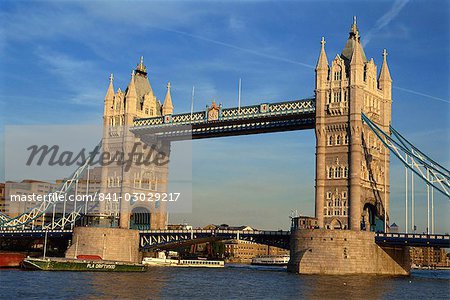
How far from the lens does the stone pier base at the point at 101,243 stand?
115562 mm

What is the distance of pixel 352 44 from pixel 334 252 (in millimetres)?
34014

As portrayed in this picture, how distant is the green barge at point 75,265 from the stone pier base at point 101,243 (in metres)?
13.4

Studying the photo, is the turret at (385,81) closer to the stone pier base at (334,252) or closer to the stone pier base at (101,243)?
the stone pier base at (334,252)

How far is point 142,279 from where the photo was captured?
86000mm

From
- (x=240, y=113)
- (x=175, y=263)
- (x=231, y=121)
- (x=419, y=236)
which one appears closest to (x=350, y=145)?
(x=419, y=236)

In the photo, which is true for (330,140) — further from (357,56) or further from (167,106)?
(167,106)

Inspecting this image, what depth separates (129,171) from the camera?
132 m

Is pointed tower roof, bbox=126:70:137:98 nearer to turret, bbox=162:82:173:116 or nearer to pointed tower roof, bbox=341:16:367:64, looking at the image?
turret, bbox=162:82:173:116

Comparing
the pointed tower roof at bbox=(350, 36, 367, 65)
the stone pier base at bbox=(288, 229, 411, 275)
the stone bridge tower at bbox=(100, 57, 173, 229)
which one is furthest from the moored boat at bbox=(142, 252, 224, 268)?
the pointed tower roof at bbox=(350, 36, 367, 65)

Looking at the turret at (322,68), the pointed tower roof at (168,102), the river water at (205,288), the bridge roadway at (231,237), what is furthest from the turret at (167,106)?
the river water at (205,288)

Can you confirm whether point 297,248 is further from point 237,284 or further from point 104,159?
point 104,159

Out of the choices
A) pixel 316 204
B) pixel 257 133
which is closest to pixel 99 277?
pixel 316 204

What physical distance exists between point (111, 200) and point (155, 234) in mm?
14618

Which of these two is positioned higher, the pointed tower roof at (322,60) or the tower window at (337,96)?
the pointed tower roof at (322,60)
